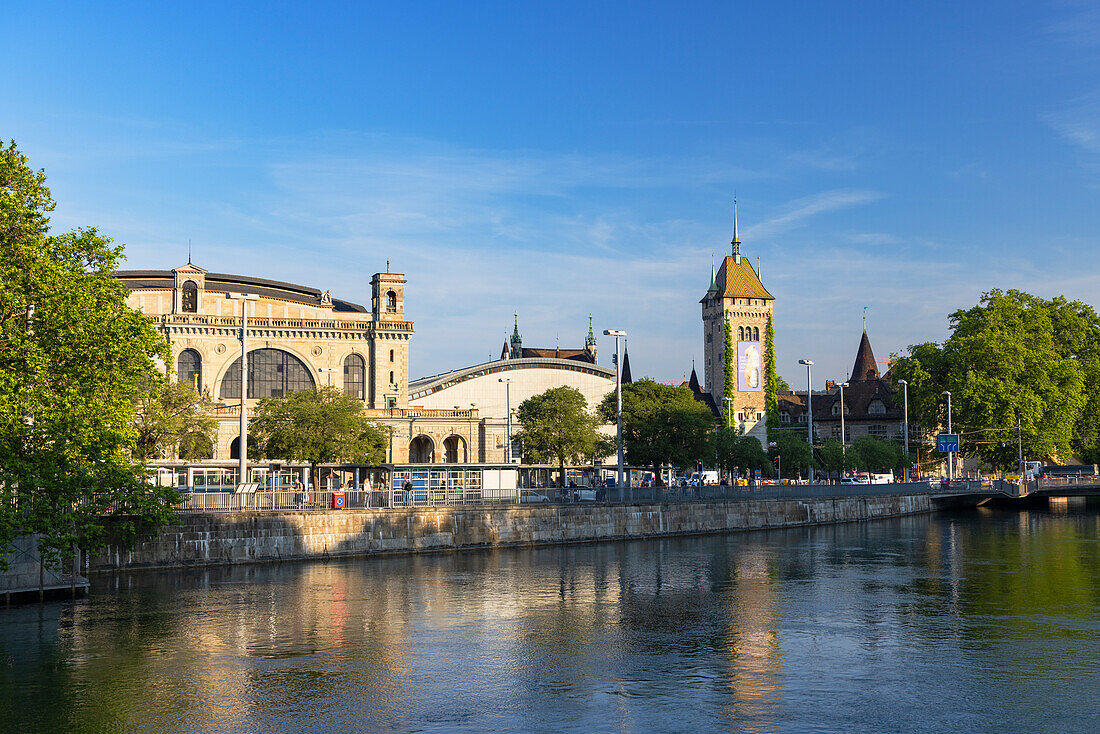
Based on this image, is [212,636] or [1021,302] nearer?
[212,636]

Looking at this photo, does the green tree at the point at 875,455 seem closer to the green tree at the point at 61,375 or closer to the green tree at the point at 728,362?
the green tree at the point at 728,362

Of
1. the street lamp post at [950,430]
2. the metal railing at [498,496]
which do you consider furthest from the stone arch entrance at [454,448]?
the street lamp post at [950,430]

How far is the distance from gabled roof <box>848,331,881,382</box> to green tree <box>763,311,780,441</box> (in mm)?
25990

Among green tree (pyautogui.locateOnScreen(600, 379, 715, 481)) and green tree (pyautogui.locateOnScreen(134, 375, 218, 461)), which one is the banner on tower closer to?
green tree (pyautogui.locateOnScreen(600, 379, 715, 481))

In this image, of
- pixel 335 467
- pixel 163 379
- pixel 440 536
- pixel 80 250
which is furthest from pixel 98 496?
pixel 335 467

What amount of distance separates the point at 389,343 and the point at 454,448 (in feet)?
43.4

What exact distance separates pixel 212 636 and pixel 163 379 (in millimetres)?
10429

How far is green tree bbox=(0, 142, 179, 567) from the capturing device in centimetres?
3209

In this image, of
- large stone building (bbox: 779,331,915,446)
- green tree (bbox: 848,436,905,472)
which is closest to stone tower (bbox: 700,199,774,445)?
large stone building (bbox: 779,331,915,446)

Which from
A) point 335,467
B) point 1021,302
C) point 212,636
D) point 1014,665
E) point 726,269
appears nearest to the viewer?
point 1014,665

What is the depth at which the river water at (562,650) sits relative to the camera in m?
20.1

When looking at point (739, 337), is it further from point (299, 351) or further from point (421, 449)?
point (299, 351)

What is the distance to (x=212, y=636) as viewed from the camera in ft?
91.9

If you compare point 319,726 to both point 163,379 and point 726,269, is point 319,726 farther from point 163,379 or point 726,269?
point 726,269
